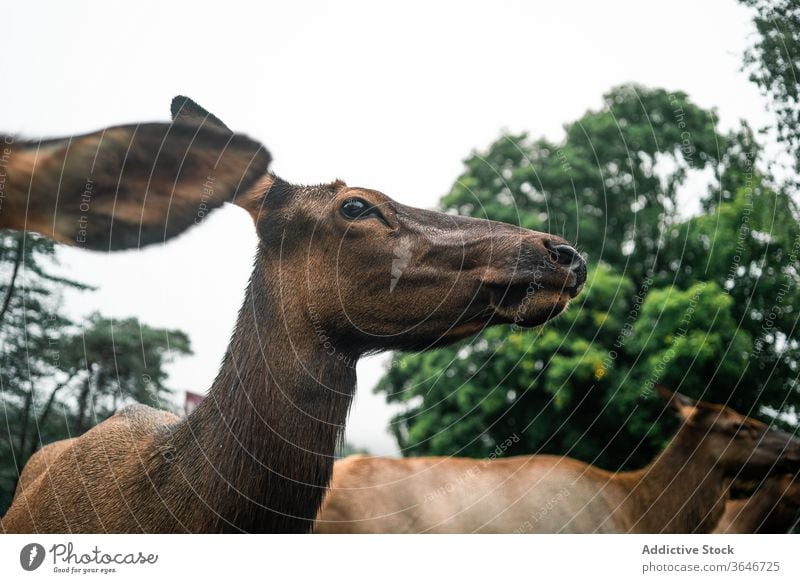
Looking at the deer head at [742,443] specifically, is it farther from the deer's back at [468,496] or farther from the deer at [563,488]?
the deer's back at [468,496]

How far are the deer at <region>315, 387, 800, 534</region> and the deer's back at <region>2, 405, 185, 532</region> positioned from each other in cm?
244

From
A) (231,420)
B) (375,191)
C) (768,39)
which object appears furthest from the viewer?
(768,39)

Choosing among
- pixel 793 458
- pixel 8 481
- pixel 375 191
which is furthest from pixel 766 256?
pixel 8 481

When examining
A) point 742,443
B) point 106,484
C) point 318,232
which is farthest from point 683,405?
point 106,484

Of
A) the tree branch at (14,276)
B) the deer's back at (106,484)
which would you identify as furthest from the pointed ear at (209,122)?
the tree branch at (14,276)

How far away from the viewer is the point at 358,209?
3248 mm

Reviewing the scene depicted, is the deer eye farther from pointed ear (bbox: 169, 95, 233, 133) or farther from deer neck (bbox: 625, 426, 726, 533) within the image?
deer neck (bbox: 625, 426, 726, 533)

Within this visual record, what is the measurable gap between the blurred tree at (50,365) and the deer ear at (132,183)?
39.0 inches

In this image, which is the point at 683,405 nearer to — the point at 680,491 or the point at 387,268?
the point at 680,491

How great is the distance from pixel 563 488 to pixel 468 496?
0.79 meters

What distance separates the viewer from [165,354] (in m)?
4.25

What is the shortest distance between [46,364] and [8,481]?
64 cm

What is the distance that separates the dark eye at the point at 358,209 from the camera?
127 inches
